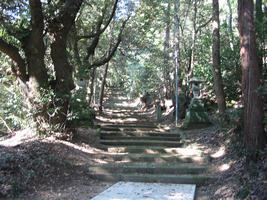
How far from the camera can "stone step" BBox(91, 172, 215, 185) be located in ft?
27.0

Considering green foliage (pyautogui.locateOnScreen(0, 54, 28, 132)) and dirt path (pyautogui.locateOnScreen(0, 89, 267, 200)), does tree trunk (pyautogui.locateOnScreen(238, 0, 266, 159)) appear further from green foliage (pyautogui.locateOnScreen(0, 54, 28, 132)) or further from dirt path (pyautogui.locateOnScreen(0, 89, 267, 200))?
green foliage (pyautogui.locateOnScreen(0, 54, 28, 132))

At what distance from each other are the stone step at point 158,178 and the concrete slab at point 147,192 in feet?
0.77

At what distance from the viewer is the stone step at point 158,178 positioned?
8.24 m

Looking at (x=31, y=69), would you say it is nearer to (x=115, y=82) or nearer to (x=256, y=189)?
(x=256, y=189)

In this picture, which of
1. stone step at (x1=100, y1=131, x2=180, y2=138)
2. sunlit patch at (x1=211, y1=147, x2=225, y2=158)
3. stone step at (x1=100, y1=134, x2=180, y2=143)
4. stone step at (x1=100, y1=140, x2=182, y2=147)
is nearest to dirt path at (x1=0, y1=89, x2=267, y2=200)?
sunlit patch at (x1=211, y1=147, x2=225, y2=158)

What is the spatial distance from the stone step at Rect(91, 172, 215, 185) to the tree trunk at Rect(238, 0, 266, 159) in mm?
1279

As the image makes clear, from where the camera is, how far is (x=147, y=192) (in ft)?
24.2

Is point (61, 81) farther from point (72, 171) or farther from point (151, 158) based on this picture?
point (151, 158)

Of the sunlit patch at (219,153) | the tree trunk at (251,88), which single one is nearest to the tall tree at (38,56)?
the sunlit patch at (219,153)

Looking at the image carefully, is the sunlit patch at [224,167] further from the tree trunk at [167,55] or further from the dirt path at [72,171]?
the tree trunk at [167,55]

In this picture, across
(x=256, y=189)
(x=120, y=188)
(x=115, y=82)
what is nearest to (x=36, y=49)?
(x=120, y=188)

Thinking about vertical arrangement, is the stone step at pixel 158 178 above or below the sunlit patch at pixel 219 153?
below

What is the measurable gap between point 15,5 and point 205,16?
13.4 metres

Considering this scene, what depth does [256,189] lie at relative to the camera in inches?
235
